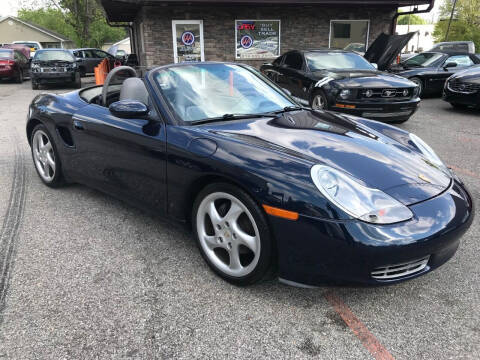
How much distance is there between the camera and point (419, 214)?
2109 mm

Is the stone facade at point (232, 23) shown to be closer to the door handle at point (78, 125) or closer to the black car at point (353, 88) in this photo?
the black car at point (353, 88)

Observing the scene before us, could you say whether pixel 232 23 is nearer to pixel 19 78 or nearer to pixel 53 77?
pixel 53 77

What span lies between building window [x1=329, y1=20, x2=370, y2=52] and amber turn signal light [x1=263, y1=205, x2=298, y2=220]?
14713mm

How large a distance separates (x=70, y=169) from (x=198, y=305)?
225 cm

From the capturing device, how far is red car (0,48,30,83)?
18.1 m

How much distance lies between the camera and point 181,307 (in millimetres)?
2314

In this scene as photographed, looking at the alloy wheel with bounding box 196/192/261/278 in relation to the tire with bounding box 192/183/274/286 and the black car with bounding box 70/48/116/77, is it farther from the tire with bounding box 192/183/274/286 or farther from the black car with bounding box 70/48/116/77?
the black car with bounding box 70/48/116/77

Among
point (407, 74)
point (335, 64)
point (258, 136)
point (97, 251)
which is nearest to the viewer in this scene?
point (258, 136)

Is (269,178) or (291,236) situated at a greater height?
(269,178)

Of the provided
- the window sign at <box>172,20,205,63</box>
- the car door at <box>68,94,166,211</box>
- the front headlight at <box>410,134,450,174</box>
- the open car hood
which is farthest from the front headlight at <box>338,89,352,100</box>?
the window sign at <box>172,20,205,63</box>

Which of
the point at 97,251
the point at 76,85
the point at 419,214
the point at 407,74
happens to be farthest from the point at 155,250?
the point at 76,85

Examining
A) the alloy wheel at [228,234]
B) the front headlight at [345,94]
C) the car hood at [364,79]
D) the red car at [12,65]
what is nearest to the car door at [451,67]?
the car hood at [364,79]

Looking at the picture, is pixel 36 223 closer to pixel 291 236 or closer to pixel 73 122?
pixel 73 122

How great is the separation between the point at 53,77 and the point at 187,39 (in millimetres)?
5428
